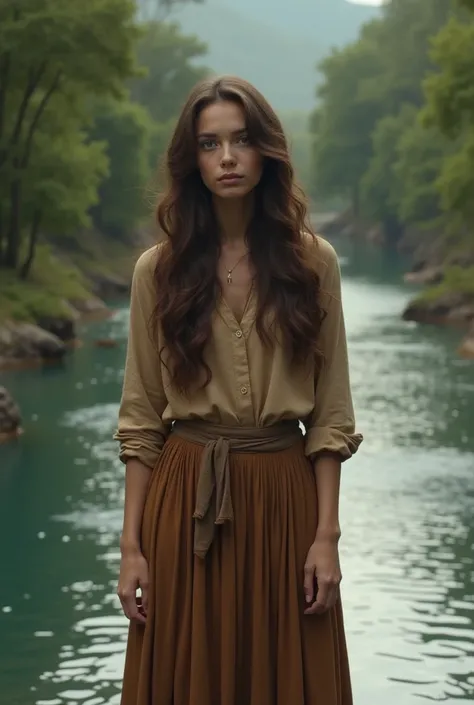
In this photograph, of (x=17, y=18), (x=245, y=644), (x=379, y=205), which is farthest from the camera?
(x=379, y=205)

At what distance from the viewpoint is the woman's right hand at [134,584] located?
3.06 meters

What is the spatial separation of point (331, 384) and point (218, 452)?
299mm

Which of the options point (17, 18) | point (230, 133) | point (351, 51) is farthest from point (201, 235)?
point (351, 51)

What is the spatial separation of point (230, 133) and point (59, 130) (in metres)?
25.1

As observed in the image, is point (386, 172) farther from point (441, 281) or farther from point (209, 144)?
point (209, 144)

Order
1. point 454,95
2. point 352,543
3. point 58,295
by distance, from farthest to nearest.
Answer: point 58,295
point 454,95
point 352,543

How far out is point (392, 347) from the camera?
857 inches

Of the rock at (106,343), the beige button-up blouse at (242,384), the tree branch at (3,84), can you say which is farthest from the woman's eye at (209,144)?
the tree branch at (3,84)

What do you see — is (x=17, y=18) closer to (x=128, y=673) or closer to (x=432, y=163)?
(x=128, y=673)

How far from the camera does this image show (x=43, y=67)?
2441 centimetres

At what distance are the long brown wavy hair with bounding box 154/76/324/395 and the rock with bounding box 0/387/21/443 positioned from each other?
9850mm

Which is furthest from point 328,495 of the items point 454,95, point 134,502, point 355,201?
point 355,201

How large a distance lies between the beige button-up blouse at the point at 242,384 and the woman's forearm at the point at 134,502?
0.02 m

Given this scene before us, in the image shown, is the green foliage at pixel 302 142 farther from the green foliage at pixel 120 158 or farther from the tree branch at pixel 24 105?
the tree branch at pixel 24 105
